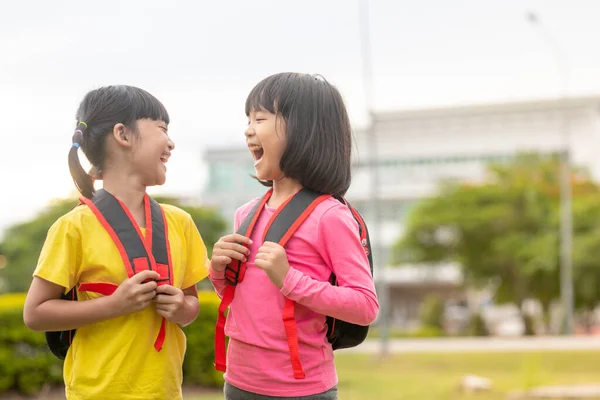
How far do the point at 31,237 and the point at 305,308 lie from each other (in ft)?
112

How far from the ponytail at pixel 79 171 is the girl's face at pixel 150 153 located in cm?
14

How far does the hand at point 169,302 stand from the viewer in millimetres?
2389

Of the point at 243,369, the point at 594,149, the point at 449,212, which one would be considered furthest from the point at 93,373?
the point at 594,149

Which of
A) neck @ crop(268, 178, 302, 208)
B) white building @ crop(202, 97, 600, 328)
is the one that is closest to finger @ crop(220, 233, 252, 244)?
neck @ crop(268, 178, 302, 208)

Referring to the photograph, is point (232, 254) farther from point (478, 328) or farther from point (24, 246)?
point (24, 246)

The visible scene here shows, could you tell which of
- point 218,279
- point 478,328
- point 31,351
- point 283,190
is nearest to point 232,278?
point 218,279

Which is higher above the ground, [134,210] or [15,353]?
[134,210]

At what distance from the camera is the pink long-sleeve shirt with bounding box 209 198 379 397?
2.32m

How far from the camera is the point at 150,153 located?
99.4 inches

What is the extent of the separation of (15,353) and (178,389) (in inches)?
268

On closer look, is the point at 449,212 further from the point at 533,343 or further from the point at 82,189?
the point at 82,189

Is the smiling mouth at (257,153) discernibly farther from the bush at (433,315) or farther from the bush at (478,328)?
the bush at (433,315)

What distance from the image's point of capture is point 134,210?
254cm

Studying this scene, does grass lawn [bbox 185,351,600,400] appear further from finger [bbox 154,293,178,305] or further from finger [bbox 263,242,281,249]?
finger [bbox 263,242,281,249]
